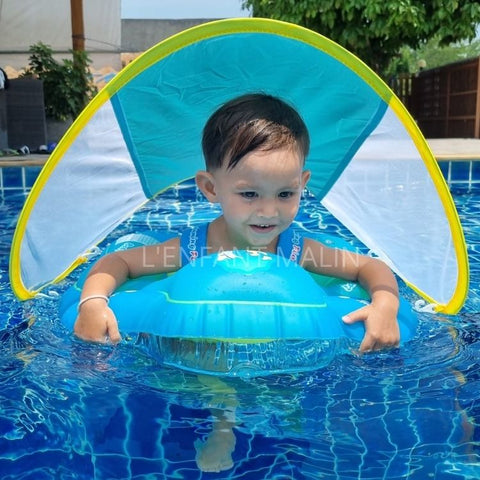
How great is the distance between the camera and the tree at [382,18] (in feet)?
39.3

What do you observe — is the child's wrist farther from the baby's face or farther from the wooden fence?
the wooden fence

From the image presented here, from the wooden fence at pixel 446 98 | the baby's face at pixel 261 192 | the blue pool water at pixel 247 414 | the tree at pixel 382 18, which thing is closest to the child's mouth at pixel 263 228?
the baby's face at pixel 261 192

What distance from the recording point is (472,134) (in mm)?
14656

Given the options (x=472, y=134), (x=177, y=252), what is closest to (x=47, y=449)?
(x=177, y=252)

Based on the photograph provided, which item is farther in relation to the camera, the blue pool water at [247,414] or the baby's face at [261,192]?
the baby's face at [261,192]

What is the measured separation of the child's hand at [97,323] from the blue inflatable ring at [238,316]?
0.14 ft

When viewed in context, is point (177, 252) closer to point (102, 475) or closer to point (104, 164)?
point (104, 164)

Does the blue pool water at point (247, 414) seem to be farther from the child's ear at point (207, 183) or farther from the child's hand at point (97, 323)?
the child's ear at point (207, 183)

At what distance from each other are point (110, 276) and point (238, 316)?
597 mm

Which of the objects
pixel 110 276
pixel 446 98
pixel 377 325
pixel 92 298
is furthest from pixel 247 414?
pixel 446 98

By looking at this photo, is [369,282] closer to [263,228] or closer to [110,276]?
[263,228]

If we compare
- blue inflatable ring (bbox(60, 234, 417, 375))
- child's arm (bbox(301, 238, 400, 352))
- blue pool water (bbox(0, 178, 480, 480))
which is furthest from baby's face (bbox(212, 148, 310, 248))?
blue pool water (bbox(0, 178, 480, 480))

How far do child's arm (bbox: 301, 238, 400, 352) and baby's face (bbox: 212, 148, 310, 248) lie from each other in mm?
319

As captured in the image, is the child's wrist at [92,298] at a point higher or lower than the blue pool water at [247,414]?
higher
